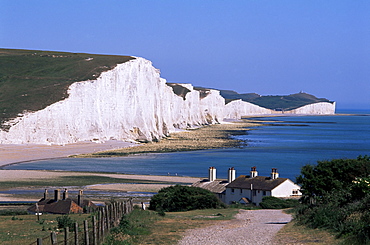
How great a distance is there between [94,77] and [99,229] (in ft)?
236

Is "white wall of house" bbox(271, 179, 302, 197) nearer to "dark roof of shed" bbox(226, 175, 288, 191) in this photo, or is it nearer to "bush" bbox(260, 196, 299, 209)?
"dark roof of shed" bbox(226, 175, 288, 191)

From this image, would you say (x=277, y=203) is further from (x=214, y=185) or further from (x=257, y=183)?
(x=214, y=185)

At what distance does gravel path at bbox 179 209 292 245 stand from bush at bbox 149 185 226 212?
433cm

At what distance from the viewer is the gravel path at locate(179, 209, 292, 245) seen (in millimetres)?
15211

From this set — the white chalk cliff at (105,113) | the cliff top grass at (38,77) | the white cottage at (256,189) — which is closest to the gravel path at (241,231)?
the white cottage at (256,189)

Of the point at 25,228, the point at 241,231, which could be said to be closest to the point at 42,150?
the point at 25,228

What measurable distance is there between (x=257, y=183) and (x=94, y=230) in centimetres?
1861

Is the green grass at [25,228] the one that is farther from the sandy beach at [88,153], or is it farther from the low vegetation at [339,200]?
the sandy beach at [88,153]

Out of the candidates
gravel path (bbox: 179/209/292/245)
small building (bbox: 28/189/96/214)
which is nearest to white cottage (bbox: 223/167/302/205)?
gravel path (bbox: 179/209/292/245)

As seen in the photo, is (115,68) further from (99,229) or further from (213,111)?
(213,111)

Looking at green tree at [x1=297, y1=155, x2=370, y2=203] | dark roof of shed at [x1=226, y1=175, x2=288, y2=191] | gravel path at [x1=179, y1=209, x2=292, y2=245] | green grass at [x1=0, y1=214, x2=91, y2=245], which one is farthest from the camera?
dark roof of shed at [x1=226, y1=175, x2=288, y2=191]

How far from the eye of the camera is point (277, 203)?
27000 millimetres

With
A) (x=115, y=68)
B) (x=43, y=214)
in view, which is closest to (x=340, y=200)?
(x=43, y=214)

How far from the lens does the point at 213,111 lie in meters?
176
